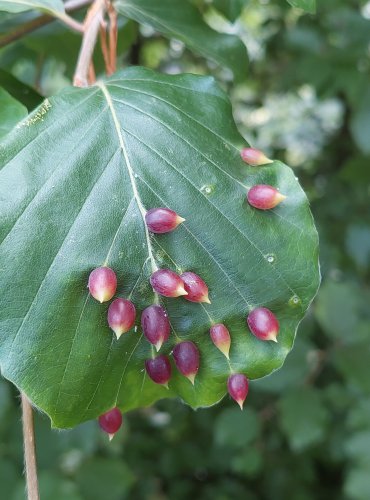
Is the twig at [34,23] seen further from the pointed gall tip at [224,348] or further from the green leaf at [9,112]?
the pointed gall tip at [224,348]

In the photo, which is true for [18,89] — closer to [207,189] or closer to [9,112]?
[9,112]

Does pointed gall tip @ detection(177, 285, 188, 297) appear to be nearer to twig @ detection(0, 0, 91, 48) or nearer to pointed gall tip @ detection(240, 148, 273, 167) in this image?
pointed gall tip @ detection(240, 148, 273, 167)

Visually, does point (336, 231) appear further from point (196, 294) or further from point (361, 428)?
point (196, 294)

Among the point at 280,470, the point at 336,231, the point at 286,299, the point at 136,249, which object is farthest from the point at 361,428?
the point at 136,249

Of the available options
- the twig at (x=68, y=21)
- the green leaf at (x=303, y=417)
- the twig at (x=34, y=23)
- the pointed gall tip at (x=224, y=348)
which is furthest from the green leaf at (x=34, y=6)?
the green leaf at (x=303, y=417)

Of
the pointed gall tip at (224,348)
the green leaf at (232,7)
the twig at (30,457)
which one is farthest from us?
the green leaf at (232,7)

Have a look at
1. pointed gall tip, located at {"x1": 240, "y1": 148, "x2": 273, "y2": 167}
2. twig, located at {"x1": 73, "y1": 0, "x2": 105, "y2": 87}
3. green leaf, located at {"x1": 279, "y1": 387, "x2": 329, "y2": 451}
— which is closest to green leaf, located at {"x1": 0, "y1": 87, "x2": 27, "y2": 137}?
twig, located at {"x1": 73, "y1": 0, "x2": 105, "y2": 87}
